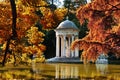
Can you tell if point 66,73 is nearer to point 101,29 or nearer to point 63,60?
point 101,29

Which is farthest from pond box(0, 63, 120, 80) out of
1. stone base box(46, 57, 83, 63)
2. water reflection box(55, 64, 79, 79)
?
stone base box(46, 57, 83, 63)

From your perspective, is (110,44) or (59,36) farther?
(59,36)

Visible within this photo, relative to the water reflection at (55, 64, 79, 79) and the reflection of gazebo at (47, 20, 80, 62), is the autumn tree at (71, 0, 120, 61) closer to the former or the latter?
the water reflection at (55, 64, 79, 79)

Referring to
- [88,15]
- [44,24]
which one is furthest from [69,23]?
[44,24]

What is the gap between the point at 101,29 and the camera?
14.8 meters

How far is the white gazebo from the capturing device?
54.2 meters

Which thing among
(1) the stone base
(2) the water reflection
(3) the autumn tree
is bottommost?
(2) the water reflection

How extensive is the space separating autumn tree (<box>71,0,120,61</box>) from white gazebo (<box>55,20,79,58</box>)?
38281 mm

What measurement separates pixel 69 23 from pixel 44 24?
4251 cm

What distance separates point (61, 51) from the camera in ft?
182

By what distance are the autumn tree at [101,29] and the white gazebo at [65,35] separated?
1507 inches

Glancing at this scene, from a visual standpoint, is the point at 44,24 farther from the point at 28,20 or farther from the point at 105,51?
the point at 105,51

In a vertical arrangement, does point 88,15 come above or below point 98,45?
above

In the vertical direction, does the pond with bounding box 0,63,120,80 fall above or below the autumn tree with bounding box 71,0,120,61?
below
